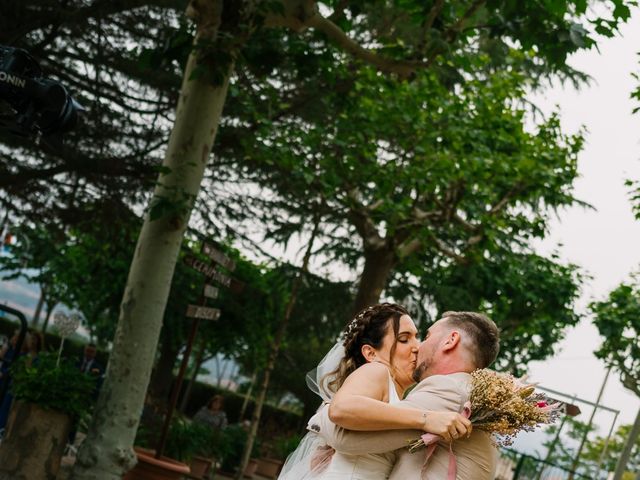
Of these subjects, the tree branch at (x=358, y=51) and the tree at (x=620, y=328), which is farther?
the tree at (x=620, y=328)

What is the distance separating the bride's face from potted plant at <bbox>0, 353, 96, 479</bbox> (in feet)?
25.9

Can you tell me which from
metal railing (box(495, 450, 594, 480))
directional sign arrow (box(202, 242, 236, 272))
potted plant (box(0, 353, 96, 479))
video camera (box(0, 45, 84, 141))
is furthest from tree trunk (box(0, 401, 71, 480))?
metal railing (box(495, 450, 594, 480))

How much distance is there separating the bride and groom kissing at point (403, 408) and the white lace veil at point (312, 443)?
10 mm

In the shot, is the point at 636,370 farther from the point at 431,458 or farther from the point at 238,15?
the point at 431,458

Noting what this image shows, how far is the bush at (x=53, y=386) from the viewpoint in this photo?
11977mm

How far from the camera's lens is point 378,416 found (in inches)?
170

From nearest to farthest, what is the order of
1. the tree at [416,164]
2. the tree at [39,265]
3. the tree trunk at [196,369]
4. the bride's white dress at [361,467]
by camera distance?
the bride's white dress at [361,467] < the tree at [416,164] < the tree trunk at [196,369] < the tree at [39,265]

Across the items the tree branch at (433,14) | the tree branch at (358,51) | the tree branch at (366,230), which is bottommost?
the tree branch at (366,230)

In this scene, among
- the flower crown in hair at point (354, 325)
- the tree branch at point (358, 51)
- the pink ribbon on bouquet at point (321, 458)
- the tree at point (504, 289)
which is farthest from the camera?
the tree at point (504, 289)

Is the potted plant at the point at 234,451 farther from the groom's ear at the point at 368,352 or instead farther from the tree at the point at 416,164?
the groom's ear at the point at 368,352

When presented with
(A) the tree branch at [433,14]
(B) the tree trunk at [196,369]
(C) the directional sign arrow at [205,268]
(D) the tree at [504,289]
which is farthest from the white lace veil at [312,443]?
(D) the tree at [504,289]

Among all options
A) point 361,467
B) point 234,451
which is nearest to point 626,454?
point 234,451

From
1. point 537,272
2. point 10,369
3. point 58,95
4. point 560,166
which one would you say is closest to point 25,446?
→ point 10,369

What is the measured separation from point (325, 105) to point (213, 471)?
693 cm
